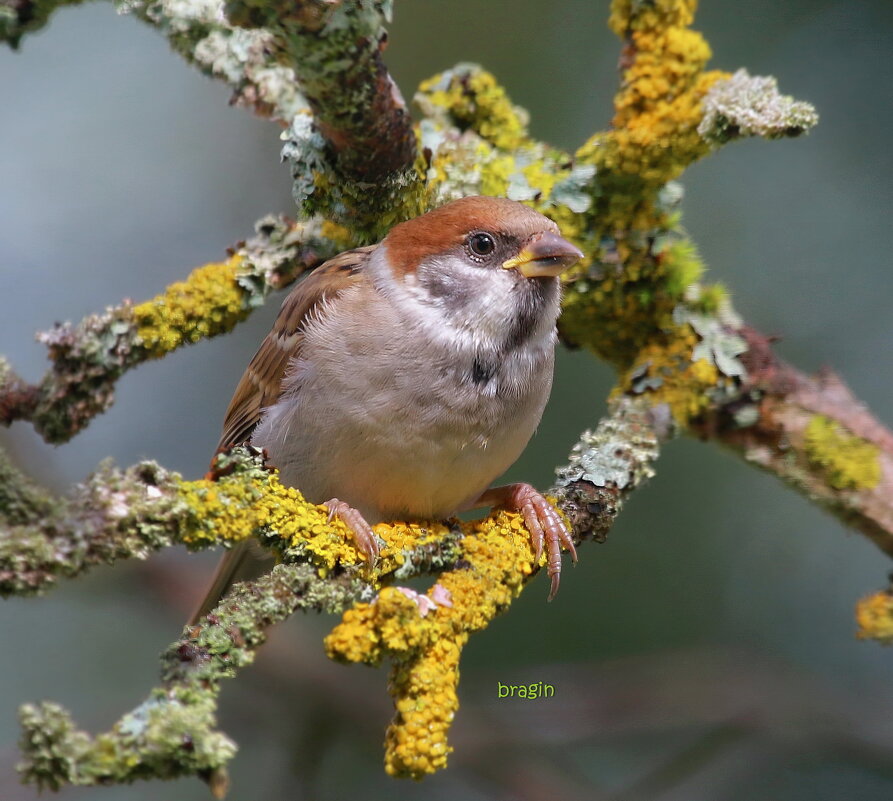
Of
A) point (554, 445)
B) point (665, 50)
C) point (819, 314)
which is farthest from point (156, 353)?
point (819, 314)

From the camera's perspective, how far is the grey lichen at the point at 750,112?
2945 millimetres

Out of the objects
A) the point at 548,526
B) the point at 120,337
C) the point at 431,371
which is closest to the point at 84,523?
the point at 120,337

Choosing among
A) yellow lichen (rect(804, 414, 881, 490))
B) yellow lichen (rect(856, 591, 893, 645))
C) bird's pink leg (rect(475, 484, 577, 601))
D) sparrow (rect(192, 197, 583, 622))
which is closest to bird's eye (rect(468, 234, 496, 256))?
sparrow (rect(192, 197, 583, 622))

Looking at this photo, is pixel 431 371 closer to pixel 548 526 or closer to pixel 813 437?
pixel 548 526

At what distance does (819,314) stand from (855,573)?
146cm

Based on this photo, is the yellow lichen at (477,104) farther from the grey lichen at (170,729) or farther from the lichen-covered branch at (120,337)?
the grey lichen at (170,729)

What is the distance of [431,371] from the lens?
2924 millimetres

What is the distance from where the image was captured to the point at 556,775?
440 centimetres

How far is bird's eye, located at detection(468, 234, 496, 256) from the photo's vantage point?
10.1 feet

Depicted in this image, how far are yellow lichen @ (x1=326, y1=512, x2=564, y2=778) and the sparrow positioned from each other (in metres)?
0.46

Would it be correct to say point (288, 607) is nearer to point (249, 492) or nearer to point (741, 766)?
A: point (249, 492)

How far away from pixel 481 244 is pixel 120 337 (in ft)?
3.70

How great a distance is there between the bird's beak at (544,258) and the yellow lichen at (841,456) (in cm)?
118

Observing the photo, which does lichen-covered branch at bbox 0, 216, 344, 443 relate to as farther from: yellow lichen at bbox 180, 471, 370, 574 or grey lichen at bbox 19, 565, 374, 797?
grey lichen at bbox 19, 565, 374, 797
